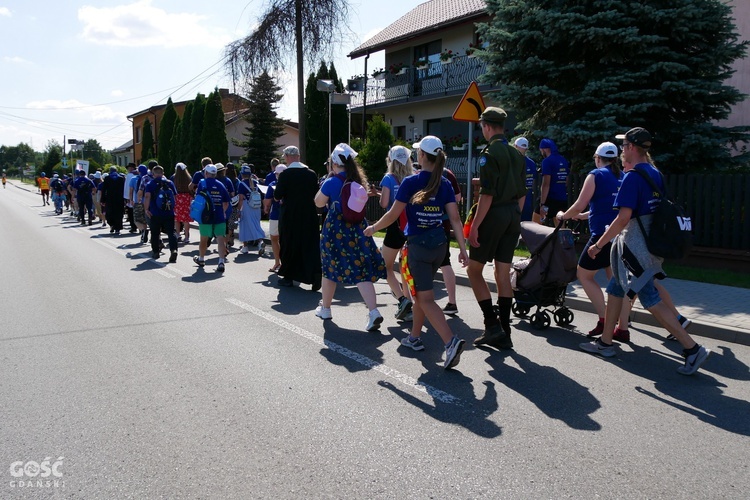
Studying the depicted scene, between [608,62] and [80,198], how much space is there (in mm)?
19010

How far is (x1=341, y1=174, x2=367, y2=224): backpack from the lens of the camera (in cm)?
654

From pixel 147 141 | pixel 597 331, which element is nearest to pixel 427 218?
pixel 597 331

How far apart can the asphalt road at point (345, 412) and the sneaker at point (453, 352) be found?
13 cm

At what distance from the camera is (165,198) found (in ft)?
39.7

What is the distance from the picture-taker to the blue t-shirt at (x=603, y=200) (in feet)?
20.1

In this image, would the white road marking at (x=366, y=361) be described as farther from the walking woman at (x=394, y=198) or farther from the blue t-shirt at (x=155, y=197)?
the blue t-shirt at (x=155, y=197)

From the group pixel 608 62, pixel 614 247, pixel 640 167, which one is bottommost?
pixel 614 247

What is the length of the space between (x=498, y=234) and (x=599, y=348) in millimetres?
1382

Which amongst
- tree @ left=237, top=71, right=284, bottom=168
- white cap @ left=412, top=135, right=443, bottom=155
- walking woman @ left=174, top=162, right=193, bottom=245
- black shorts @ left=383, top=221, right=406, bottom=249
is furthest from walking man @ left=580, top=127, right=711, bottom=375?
tree @ left=237, top=71, right=284, bottom=168

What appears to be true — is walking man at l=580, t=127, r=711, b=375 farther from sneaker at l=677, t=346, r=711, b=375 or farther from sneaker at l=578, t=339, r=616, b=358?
sneaker at l=578, t=339, r=616, b=358

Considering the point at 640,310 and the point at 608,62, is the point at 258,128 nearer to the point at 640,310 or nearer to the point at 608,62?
the point at 608,62

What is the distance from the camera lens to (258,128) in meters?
44.9

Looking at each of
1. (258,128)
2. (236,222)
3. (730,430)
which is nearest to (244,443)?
(730,430)

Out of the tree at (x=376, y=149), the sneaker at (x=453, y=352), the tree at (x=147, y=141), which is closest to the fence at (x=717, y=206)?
the sneaker at (x=453, y=352)
